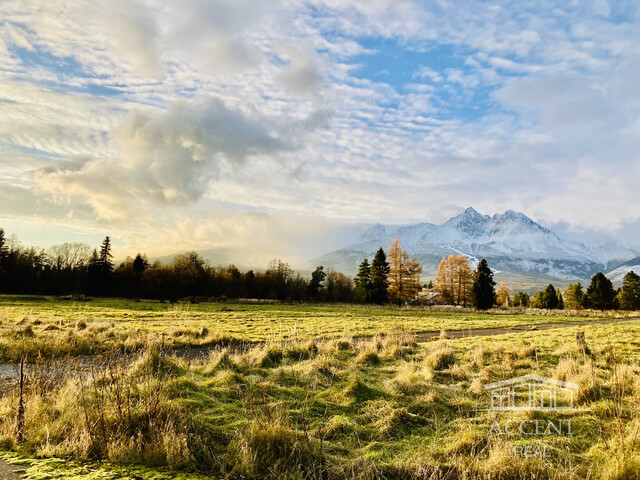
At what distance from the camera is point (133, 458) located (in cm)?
482

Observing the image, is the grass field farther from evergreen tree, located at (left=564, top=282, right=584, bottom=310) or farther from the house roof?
evergreen tree, located at (left=564, top=282, right=584, bottom=310)

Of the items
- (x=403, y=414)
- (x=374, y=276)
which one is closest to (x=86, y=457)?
(x=403, y=414)

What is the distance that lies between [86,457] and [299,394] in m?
4.38

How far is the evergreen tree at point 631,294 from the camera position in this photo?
65062 millimetres

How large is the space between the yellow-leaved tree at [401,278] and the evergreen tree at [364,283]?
4.76 meters

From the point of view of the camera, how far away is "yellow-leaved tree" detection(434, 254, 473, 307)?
77056mm

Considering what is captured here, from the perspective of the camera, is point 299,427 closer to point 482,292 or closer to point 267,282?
point 482,292

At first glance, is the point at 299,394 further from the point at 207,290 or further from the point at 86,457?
the point at 207,290

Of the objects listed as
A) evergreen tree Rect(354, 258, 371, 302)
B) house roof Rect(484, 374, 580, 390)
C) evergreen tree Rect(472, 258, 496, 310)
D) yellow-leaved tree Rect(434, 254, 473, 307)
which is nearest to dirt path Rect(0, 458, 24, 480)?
house roof Rect(484, 374, 580, 390)

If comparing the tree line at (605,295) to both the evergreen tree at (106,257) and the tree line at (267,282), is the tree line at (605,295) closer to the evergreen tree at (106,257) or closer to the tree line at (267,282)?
the tree line at (267,282)

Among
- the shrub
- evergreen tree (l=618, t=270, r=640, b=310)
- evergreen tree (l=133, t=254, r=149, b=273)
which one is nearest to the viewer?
the shrub

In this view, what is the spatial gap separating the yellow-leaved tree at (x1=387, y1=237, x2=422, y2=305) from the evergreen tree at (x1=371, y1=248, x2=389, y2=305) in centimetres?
100

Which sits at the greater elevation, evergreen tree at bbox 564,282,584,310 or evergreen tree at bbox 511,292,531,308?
evergreen tree at bbox 564,282,584,310

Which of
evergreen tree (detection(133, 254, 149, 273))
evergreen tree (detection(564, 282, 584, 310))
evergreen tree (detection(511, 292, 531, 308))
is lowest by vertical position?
evergreen tree (detection(511, 292, 531, 308))
